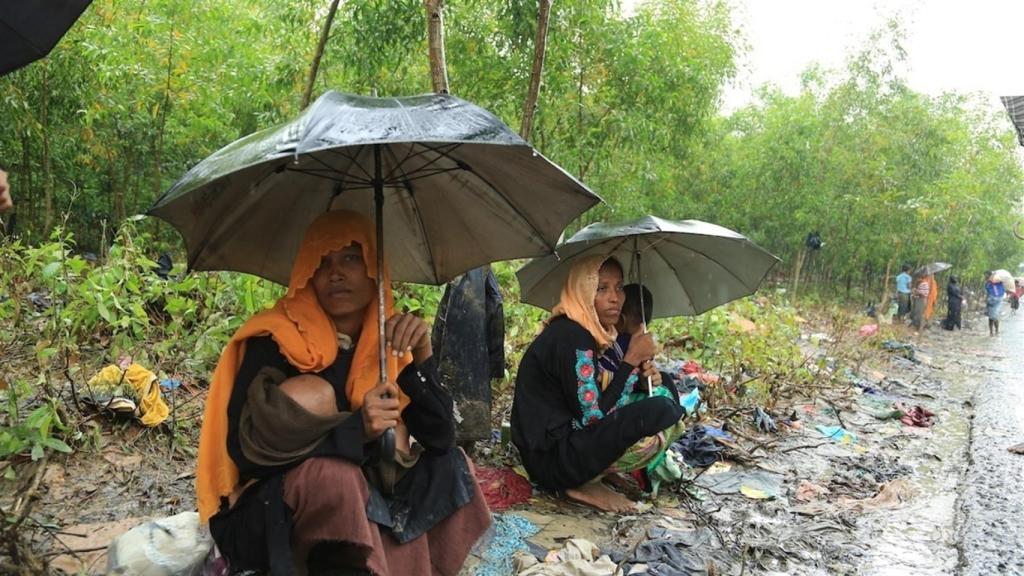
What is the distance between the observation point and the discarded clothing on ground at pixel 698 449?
470cm

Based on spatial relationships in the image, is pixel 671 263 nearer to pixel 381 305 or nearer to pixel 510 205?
pixel 510 205

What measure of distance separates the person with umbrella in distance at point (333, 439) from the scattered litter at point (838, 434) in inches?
164

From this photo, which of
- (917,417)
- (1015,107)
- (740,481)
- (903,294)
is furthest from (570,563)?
(903,294)

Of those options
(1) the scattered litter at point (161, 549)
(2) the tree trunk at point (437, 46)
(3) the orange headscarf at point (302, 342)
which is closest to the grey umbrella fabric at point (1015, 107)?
(2) the tree trunk at point (437, 46)

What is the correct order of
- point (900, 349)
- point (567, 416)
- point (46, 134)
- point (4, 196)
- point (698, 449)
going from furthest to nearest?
point (900, 349) < point (46, 134) < point (698, 449) < point (567, 416) < point (4, 196)

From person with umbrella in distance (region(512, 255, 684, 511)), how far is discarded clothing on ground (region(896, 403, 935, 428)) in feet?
13.4

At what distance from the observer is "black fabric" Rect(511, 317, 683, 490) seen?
3453 mm

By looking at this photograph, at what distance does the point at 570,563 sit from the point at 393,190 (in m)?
1.62

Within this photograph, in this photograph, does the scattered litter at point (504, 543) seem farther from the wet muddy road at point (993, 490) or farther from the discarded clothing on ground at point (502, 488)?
the wet muddy road at point (993, 490)

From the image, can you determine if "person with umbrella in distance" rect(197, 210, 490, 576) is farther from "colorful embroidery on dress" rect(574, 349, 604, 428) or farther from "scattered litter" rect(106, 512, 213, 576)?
"colorful embroidery on dress" rect(574, 349, 604, 428)

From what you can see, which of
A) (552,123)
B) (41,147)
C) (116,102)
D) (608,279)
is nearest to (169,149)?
(41,147)

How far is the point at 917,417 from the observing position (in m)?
6.80

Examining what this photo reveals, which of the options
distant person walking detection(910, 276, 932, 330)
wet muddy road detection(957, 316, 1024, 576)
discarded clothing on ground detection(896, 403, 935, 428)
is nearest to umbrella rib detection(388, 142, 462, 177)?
wet muddy road detection(957, 316, 1024, 576)

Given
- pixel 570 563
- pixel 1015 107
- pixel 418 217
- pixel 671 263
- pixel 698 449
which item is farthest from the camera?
pixel 1015 107
